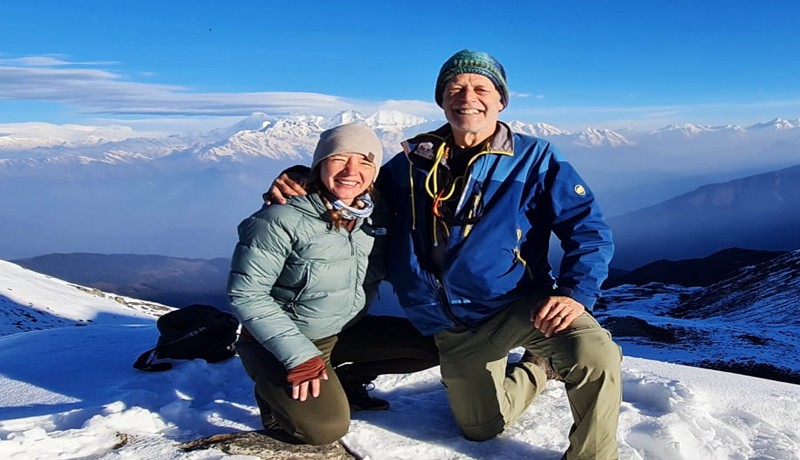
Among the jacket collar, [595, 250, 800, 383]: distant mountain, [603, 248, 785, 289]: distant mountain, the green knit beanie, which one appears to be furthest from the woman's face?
[603, 248, 785, 289]: distant mountain

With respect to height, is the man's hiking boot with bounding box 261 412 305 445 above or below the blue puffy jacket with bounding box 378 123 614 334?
below

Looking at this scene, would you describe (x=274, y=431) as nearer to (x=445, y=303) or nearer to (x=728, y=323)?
(x=445, y=303)

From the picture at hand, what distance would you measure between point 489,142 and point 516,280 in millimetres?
1195

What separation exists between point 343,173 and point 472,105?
1.23 m

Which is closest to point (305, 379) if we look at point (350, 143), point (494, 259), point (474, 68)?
point (494, 259)

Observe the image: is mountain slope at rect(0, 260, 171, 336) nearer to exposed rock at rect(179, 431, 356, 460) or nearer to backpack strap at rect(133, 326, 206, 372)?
backpack strap at rect(133, 326, 206, 372)

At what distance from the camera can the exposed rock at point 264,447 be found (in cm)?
489

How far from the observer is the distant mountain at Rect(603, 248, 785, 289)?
114875mm

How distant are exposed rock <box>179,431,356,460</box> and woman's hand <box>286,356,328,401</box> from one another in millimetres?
443

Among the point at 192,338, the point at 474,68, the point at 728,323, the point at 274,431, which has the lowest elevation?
the point at 728,323

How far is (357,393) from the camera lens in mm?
6129

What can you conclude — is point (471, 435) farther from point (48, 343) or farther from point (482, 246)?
point (48, 343)

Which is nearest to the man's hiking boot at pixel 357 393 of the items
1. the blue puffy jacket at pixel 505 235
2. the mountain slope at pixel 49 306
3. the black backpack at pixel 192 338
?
the blue puffy jacket at pixel 505 235

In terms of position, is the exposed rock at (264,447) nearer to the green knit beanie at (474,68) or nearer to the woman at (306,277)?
the woman at (306,277)
